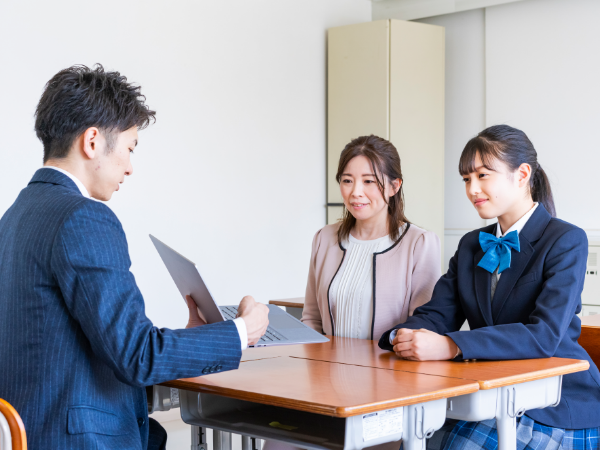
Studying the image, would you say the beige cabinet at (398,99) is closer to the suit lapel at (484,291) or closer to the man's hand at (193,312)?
the suit lapel at (484,291)

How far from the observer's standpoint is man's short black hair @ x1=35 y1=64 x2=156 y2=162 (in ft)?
4.61

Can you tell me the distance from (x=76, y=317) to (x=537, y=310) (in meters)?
1.13

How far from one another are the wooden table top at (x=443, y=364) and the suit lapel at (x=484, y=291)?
0.21m

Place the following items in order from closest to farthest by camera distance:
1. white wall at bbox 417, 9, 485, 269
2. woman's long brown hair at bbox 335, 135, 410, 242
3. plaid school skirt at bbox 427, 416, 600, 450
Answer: plaid school skirt at bbox 427, 416, 600, 450, woman's long brown hair at bbox 335, 135, 410, 242, white wall at bbox 417, 9, 485, 269

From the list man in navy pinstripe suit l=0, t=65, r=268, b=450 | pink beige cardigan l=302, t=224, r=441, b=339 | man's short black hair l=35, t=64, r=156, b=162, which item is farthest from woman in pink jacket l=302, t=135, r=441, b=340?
man's short black hair l=35, t=64, r=156, b=162

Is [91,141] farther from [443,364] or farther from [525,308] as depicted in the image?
[525,308]

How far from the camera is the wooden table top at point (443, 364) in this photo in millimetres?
1563

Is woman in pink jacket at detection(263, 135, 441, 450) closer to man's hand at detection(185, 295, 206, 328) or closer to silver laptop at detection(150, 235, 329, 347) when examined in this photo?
silver laptop at detection(150, 235, 329, 347)

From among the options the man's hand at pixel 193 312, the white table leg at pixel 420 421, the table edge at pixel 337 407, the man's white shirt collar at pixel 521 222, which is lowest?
the white table leg at pixel 420 421

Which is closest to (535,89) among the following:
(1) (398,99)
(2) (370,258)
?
(1) (398,99)

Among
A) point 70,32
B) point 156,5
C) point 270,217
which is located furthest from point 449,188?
point 70,32

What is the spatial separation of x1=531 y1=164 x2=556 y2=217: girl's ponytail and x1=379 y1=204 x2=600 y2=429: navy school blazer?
0.09 meters

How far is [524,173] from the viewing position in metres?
1.93

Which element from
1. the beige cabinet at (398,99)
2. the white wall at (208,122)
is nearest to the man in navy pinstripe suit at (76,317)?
the white wall at (208,122)
